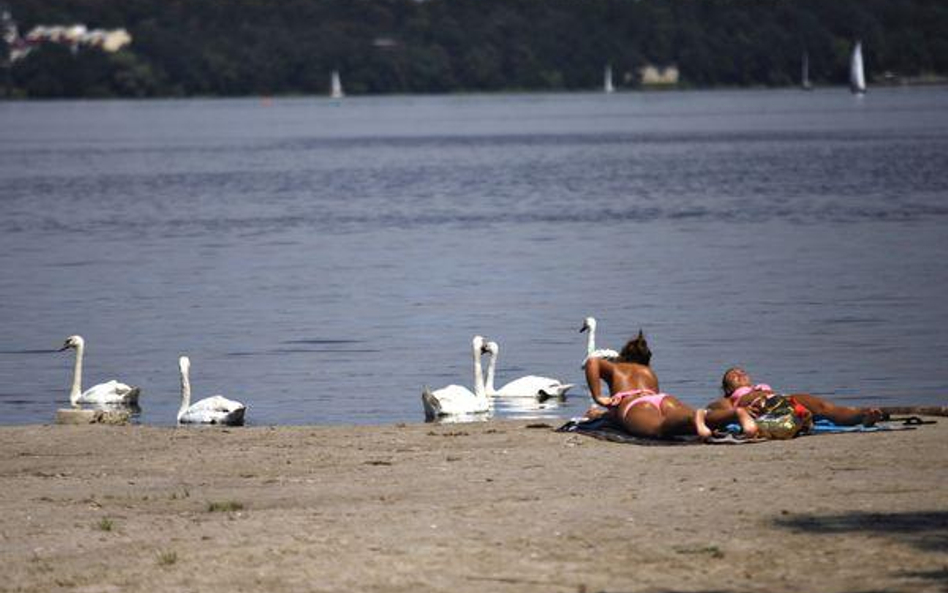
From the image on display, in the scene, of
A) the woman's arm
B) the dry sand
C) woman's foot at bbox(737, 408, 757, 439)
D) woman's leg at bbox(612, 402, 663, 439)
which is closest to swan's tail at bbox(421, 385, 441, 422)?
the dry sand

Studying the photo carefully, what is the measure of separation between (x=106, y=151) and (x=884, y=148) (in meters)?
47.1

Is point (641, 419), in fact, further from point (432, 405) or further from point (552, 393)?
point (552, 393)

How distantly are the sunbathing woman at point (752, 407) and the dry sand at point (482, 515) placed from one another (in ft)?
1.46

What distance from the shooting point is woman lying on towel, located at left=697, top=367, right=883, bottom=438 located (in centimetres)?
1866

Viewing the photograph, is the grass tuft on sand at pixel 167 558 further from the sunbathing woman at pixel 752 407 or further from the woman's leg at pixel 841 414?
the woman's leg at pixel 841 414

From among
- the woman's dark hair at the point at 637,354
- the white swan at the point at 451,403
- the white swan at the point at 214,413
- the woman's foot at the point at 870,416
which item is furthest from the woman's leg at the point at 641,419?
the white swan at the point at 214,413

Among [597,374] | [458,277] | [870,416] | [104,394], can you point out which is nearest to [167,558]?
[597,374]

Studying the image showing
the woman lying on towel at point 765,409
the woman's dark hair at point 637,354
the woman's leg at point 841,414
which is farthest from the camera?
the woman's dark hair at point 637,354

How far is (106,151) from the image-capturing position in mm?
136500

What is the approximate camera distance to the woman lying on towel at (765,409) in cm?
1866

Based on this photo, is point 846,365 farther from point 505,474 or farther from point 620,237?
point 620,237

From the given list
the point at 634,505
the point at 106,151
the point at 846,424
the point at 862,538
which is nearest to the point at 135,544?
the point at 634,505

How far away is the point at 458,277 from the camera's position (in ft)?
155

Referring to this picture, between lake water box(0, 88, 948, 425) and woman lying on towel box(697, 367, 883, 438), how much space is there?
250 inches
